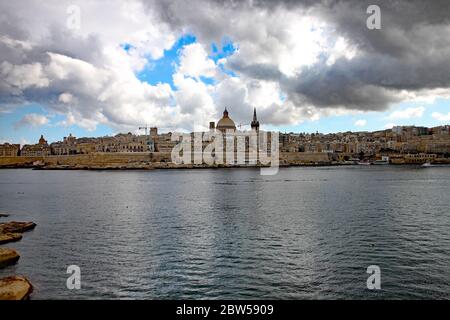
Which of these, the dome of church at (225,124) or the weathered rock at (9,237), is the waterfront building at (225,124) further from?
the weathered rock at (9,237)

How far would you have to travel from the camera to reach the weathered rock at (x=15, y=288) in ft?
28.8

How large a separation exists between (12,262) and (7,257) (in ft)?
0.68

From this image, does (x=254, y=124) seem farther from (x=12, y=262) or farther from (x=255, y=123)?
(x=12, y=262)

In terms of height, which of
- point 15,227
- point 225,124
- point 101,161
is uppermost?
point 225,124

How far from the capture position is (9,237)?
48.9 feet

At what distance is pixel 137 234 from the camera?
1577 centimetres

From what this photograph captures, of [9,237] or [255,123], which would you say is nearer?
[9,237]

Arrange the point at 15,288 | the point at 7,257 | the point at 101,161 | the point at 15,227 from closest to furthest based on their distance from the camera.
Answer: the point at 15,288, the point at 7,257, the point at 15,227, the point at 101,161

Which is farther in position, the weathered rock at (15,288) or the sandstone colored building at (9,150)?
the sandstone colored building at (9,150)

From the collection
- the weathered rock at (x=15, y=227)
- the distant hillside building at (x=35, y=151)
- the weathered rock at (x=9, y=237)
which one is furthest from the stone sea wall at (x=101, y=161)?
the weathered rock at (x=9, y=237)

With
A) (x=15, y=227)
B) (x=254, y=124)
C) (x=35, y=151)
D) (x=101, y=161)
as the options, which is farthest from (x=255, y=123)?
(x=15, y=227)

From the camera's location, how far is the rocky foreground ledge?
8.88m

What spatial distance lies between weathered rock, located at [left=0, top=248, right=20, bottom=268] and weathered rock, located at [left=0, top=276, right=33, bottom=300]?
96.3 inches

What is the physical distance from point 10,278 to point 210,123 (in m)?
107
